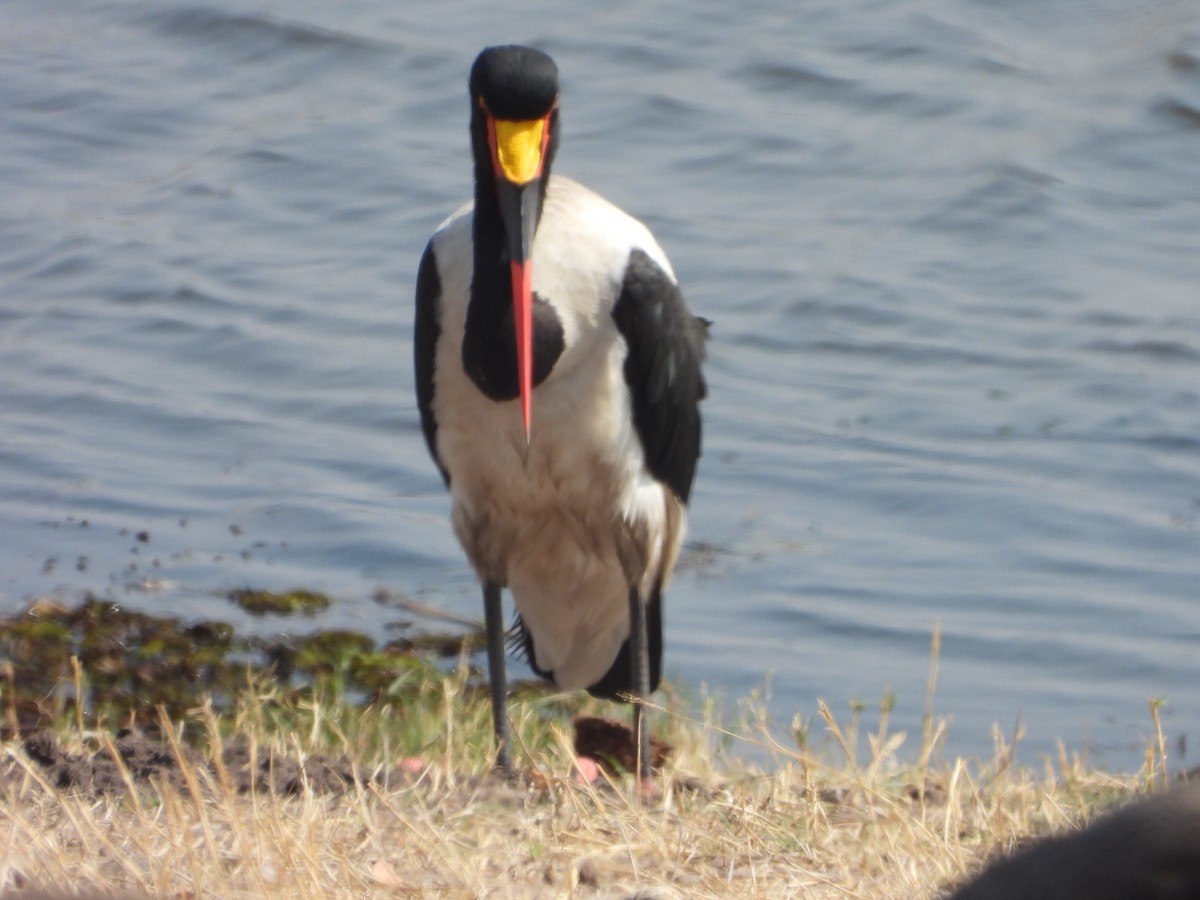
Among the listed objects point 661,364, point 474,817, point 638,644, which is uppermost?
point 661,364

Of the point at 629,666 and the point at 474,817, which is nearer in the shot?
the point at 474,817

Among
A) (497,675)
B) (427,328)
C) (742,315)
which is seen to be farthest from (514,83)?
(742,315)

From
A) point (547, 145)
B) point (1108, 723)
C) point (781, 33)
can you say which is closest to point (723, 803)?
point (547, 145)

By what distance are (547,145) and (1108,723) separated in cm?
269

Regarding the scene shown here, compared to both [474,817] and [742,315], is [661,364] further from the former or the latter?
[742,315]

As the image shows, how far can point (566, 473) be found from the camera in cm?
515

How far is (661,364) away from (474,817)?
4.85 ft

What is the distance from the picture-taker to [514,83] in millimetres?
4859

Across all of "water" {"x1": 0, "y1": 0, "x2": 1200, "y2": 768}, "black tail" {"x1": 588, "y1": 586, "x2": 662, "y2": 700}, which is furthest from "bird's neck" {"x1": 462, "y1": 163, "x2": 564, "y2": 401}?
"water" {"x1": 0, "y1": 0, "x2": 1200, "y2": 768}

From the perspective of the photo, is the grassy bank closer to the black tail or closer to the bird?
the bird

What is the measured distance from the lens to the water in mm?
7355

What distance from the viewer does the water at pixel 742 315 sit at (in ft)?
24.1

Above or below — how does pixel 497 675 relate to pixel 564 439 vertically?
below

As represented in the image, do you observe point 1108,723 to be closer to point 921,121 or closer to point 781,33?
point 921,121
